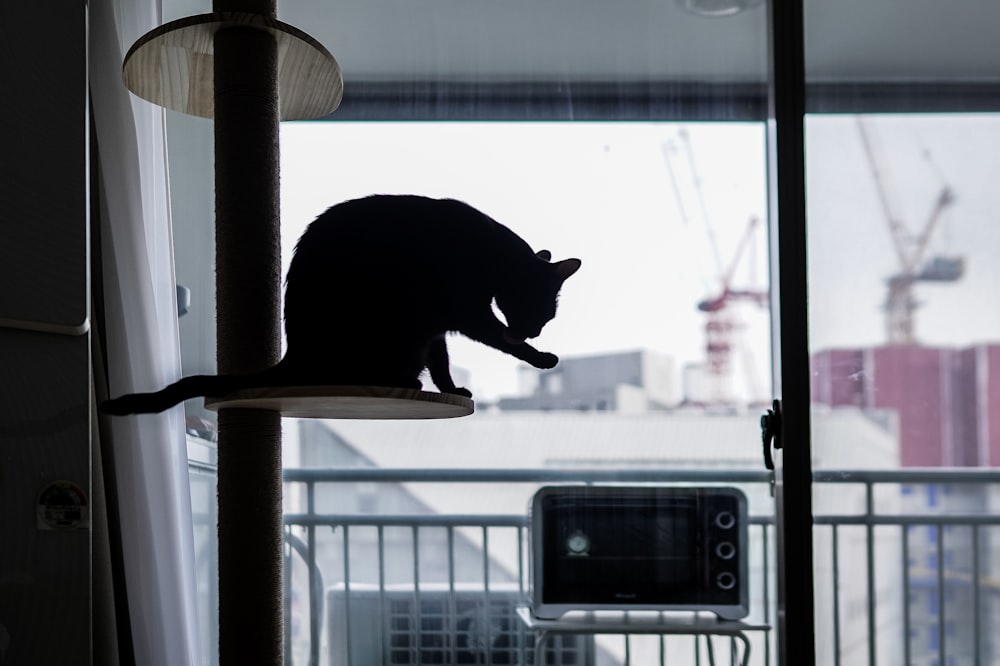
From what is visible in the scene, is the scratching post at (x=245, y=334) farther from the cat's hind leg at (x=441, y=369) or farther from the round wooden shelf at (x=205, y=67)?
the cat's hind leg at (x=441, y=369)

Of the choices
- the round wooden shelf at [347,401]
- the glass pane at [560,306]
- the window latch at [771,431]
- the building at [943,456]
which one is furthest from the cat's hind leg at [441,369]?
the building at [943,456]

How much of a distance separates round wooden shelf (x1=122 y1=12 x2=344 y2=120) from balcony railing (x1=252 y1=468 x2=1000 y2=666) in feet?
2.34

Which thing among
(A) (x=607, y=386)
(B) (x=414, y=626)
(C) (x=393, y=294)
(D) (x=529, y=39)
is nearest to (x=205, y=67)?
(C) (x=393, y=294)

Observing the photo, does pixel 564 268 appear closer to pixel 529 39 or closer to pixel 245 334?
pixel 245 334

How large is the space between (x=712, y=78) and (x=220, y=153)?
102 cm

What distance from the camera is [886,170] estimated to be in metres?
1.65

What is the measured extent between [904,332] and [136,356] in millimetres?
1289

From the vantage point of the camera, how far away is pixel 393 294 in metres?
1.07

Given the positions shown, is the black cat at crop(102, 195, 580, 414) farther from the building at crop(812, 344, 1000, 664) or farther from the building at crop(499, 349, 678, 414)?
the building at crop(812, 344, 1000, 664)

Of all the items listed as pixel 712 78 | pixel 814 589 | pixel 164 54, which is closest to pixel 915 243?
pixel 712 78

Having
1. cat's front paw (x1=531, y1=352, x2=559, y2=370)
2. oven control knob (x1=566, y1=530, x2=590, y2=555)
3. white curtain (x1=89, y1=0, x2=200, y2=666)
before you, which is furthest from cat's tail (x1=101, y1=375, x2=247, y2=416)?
oven control knob (x1=566, y1=530, x2=590, y2=555)

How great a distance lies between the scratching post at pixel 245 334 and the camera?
1157 millimetres

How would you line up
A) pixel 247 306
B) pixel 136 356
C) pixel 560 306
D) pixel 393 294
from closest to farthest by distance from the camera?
pixel 393 294, pixel 247 306, pixel 136 356, pixel 560 306

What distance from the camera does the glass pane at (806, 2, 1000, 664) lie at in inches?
62.9
